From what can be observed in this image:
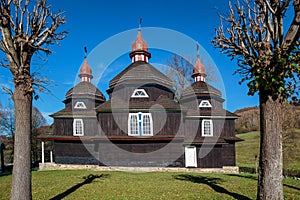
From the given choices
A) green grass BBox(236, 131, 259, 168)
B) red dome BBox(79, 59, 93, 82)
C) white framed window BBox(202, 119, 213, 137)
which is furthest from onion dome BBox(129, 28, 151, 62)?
green grass BBox(236, 131, 259, 168)

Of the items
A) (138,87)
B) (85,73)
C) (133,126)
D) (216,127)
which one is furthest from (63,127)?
(216,127)

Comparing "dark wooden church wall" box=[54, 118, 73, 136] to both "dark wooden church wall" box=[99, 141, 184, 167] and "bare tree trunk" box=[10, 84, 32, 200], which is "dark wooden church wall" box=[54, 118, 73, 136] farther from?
"bare tree trunk" box=[10, 84, 32, 200]

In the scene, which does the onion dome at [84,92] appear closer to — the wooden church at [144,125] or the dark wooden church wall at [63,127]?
the wooden church at [144,125]

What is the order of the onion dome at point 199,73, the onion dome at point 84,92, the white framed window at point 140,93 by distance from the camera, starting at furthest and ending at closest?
the onion dome at point 199,73, the onion dome at point 84,92, the white framed window at point 140,93

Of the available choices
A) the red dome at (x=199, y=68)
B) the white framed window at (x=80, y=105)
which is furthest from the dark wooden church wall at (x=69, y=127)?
the red dome at (x=199, y=68)

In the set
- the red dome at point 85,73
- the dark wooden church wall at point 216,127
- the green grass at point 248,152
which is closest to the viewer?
the dark wooden church wall at point 216,127

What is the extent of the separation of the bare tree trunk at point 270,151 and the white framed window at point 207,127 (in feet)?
51.5

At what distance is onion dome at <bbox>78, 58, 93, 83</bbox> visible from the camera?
28766mm

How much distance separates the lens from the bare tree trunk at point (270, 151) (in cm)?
617

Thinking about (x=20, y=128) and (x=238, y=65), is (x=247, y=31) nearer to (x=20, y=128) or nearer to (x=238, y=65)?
(x=238, y=65)

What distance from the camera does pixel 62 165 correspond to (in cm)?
2225

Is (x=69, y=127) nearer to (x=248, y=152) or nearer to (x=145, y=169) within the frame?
(x=145, y=169)

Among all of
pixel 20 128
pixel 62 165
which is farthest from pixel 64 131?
pixel 20 128

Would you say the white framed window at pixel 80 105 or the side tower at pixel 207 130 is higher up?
the white framed window at pixel 80 105
